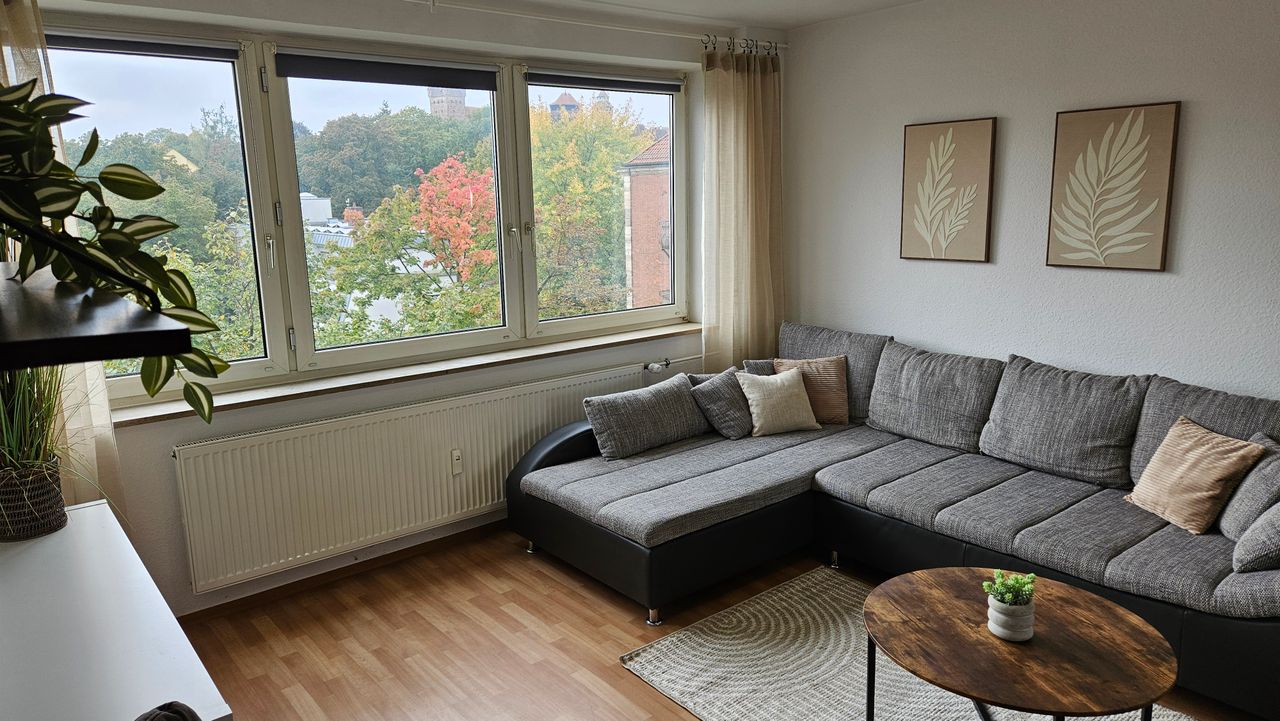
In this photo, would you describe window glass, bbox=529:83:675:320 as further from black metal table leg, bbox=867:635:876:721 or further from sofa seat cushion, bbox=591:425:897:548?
black metal table leg, bbox=867:635:876:721

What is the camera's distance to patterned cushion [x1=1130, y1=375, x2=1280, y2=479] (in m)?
3.03

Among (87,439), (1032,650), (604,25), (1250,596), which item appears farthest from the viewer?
(604,25)

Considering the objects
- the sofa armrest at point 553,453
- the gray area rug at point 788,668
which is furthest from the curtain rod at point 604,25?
the gray area rug at point 788,668

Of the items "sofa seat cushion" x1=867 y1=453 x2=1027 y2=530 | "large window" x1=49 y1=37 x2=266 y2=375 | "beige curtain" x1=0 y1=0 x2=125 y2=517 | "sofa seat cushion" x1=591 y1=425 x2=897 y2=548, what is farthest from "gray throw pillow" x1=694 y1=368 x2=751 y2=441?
"beige curtain" x1=0 y1=0 x2=125 y2=517

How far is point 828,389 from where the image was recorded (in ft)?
14.2

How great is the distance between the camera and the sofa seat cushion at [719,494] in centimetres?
319

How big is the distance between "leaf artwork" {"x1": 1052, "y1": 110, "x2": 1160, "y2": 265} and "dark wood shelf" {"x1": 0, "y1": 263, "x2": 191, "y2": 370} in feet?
12.3

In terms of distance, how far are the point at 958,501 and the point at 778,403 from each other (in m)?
1.12

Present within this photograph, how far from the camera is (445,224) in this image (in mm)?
3996

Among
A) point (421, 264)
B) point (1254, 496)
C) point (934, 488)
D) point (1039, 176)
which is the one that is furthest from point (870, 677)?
point (421, 264)

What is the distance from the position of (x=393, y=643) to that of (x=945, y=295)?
119 inches

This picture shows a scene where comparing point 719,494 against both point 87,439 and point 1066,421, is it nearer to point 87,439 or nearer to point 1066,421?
point 1066,421

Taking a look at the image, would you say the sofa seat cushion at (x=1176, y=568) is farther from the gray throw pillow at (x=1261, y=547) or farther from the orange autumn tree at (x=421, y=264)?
the orange autumn tree at (x=421, y=264)

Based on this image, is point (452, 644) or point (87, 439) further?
point (452, 644)
